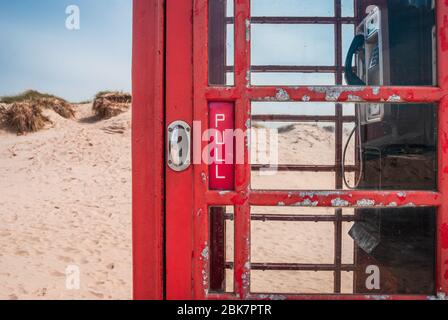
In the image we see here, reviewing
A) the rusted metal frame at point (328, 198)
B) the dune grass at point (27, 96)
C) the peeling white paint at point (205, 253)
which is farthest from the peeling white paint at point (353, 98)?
the dune grass at point (27, 96)

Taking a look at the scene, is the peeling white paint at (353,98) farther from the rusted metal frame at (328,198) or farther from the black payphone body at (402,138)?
the rusted metal frame at (328,198)

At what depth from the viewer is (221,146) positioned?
58.9 inches

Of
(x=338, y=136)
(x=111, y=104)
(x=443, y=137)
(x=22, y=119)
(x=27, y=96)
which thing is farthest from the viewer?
(x=27, y=96)

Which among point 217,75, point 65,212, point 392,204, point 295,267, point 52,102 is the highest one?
point 52,102

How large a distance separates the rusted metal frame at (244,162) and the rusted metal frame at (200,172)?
114 mm

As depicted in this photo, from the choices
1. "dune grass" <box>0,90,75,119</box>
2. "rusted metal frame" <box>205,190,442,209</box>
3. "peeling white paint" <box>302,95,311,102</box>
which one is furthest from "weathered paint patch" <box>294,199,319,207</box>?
"dune grass" <box>0,90,75,119</box>

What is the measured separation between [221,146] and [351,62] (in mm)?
1051

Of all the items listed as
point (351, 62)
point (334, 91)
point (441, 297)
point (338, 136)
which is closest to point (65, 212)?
point (338, 136)

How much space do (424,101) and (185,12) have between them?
3.08 ft

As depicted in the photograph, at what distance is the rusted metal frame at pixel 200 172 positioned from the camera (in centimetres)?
148

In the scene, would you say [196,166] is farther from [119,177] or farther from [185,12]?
[119,177]

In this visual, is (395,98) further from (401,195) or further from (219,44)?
(219,44)

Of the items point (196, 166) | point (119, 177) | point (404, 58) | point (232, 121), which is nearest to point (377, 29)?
point (404, 58)

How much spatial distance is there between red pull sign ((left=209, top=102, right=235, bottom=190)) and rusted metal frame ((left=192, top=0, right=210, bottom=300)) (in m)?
0.03
